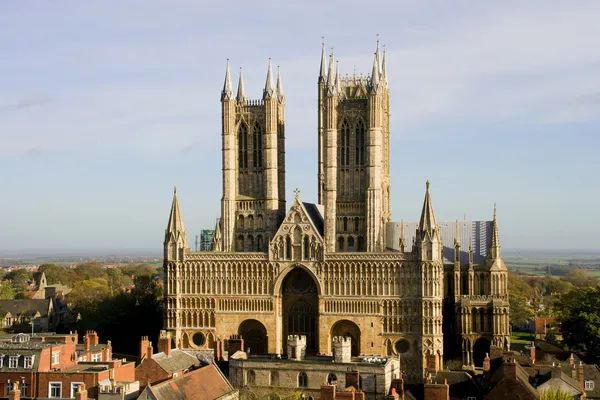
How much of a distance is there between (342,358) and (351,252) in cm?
2836

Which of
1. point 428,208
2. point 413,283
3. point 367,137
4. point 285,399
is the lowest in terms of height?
point 285,399

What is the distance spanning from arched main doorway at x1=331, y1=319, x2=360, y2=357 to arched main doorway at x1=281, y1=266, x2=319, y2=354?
8.73 ft

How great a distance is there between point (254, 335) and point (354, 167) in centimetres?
2004

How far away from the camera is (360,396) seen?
167ft

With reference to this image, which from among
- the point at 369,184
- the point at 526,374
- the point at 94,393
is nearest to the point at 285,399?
the point at 94,393

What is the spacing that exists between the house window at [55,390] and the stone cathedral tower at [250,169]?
44742 millimetres

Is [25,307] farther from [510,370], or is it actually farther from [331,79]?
Result: [510,370]

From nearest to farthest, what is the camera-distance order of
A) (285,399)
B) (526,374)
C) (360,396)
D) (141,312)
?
(360,396)
(285,399)
(526,374)
(141,312)

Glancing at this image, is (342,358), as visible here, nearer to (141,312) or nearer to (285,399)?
(285,399)

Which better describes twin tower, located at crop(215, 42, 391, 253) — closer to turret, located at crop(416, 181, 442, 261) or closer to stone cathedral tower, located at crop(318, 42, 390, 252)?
stone cathedral tower, located at crop(318, 42, 390, 252)

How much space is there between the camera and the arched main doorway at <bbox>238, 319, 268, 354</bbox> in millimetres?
95688

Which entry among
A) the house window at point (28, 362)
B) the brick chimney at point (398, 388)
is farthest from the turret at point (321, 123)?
the house window at point (28, 362)

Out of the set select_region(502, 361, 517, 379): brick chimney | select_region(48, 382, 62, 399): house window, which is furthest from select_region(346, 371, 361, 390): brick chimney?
select_region(48, 382, 62, 399): house window

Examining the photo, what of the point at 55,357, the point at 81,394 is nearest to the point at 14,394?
the point at 81,394
